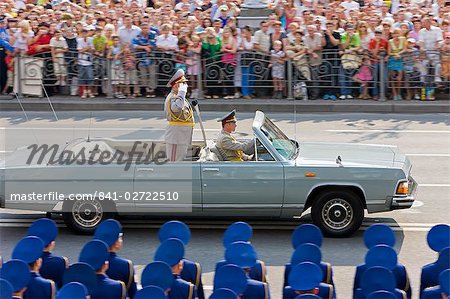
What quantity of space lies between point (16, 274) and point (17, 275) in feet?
0.04

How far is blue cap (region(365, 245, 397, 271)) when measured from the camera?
7941 mm

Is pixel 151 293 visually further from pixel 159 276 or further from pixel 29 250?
pixel 29 250

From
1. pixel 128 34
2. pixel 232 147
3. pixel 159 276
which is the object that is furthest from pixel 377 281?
pixel 128 34

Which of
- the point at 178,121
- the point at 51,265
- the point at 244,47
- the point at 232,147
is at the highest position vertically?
the point at 244,47

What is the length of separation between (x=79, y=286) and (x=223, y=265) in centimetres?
138

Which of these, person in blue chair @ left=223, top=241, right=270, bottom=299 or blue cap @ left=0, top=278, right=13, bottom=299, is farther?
person in blue chair @ left=223, top=241, right=270, bottom=299

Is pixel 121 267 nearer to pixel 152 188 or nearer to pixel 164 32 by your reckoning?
pixel 152 188

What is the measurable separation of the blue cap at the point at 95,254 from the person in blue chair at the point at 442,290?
2.69 meters

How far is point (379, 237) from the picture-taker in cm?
866

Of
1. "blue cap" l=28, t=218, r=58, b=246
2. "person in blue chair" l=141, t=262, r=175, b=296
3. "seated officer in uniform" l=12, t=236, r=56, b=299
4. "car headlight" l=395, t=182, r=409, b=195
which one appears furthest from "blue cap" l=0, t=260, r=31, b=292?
"car headlight" l=395, t=182, r=409, b=195

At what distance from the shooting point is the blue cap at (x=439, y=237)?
878cm

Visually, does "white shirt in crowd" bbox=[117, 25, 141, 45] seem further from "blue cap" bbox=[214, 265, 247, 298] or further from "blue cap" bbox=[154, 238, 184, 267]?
"blue cap" bbox=[214, 265, 247, 298]

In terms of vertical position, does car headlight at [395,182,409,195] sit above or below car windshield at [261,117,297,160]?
below

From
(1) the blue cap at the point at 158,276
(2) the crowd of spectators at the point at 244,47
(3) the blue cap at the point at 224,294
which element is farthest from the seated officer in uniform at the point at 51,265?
(2) the crowd of spectators at the point at 244,47
